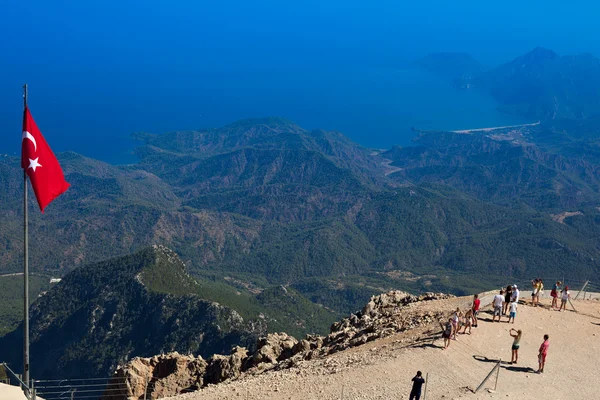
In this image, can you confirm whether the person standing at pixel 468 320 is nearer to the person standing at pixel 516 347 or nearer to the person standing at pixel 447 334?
the person standing at pixel 447 334

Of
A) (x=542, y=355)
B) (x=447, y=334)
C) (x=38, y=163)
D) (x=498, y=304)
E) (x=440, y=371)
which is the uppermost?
(x=38, y=163)

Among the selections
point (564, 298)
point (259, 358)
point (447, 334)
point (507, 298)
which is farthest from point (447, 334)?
point (259, 358)

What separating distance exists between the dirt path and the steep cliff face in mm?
38429

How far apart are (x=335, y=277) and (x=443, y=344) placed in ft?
441

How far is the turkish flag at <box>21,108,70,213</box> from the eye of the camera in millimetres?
26312

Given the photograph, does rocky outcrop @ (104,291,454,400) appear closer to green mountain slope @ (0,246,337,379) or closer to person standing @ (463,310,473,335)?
person standing @ (463,310,473,335)

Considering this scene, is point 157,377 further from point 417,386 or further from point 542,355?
point 542,355

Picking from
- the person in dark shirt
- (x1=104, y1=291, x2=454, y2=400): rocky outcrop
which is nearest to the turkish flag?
the person in dark shirt

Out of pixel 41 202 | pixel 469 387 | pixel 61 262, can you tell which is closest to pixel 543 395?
pixel 469 387

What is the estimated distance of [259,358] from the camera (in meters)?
43.4

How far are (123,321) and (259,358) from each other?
164 ft

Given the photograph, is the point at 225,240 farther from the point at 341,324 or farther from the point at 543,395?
the point at 543,395

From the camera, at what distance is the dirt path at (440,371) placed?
30703 mm

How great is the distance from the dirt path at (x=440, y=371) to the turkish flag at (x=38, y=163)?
38.6 ft
